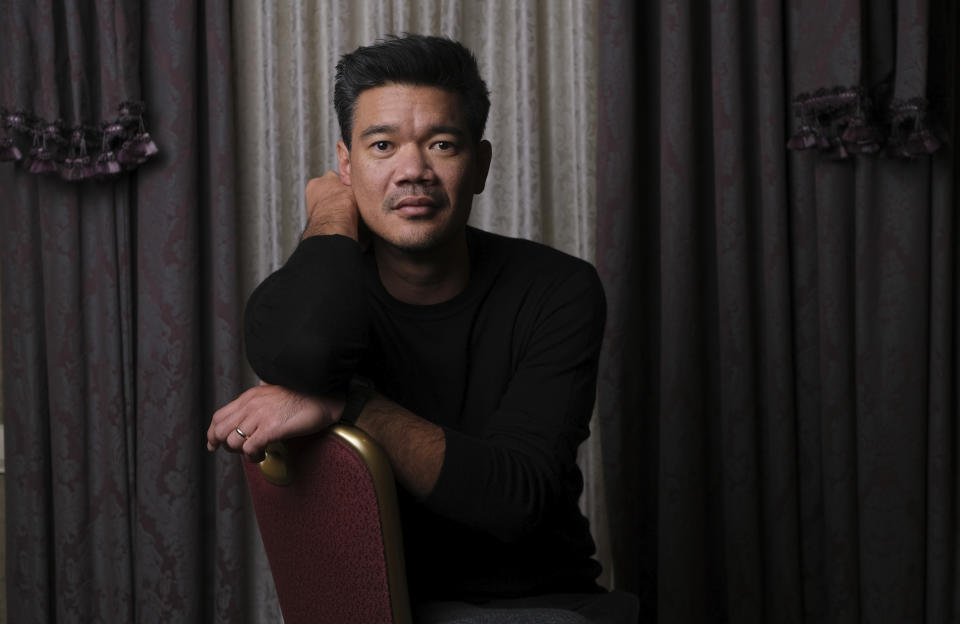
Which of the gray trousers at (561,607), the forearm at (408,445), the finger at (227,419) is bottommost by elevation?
the gray trousers at (561,607)

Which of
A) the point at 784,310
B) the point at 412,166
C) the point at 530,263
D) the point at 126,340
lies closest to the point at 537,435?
the point at 530,263

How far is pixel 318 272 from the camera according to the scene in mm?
1385

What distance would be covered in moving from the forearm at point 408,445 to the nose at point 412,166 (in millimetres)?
461

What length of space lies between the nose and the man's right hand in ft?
0.34

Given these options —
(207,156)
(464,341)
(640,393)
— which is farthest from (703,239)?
(207,156)

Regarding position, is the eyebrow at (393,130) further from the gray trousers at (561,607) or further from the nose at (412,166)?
the gray trousers at (561,607)

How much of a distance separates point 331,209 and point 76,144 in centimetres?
122

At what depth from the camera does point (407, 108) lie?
1668 mm

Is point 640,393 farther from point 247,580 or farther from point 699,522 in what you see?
point 247,580

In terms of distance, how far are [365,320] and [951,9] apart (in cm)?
188

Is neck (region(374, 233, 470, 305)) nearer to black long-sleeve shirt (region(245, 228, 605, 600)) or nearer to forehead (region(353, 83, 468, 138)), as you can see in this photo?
black long-sleeve shirt (region(245, 228, 605, 600))

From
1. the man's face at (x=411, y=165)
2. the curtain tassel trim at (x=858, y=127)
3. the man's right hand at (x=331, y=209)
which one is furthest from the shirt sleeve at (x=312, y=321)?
the curtain tassel trim at (x=858, y=127)

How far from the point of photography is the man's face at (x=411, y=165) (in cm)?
165

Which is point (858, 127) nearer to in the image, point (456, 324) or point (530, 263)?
point (530, 263)
